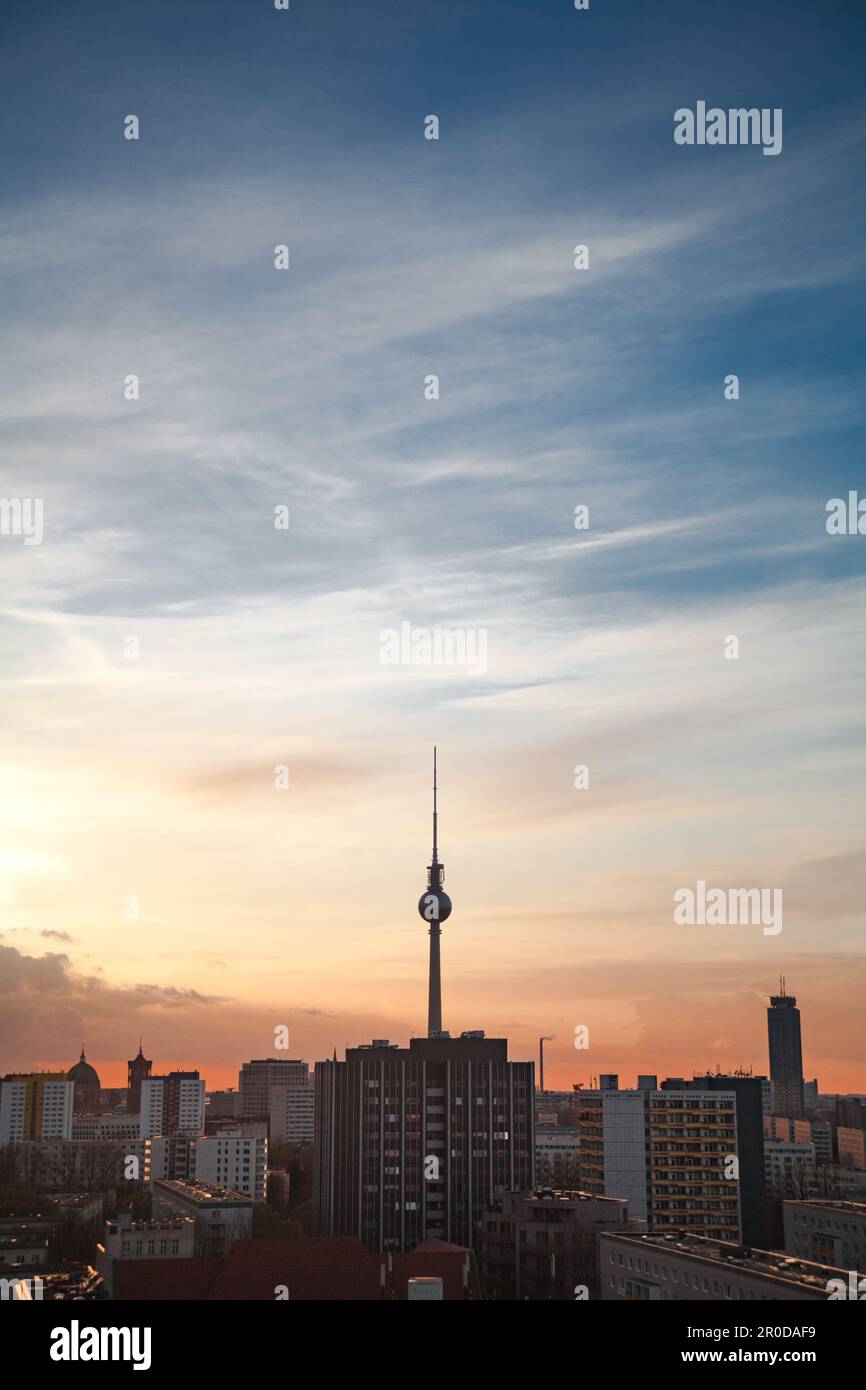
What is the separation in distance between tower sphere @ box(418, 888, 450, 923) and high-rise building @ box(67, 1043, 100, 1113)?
1942 centimetres

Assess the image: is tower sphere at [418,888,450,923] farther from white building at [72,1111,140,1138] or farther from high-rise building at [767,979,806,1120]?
high-rise building at [767,979,806,1120]

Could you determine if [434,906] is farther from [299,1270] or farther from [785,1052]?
[785,1052]

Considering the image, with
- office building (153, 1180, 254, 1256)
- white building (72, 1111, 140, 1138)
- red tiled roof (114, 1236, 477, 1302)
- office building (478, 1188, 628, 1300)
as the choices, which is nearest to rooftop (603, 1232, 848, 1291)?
red tiled roof (114, 1236, 477, 1302)

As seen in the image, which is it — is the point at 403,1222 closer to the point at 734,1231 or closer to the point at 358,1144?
the point at 358,1144

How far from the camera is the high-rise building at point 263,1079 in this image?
66863 mm

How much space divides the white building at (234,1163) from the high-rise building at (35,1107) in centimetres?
1276

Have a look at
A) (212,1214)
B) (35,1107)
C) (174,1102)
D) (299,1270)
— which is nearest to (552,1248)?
(299,1270)

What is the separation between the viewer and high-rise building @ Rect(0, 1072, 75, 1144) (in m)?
44.8

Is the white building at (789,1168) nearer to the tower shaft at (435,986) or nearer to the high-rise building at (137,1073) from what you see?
the tower shaft at (435,986)

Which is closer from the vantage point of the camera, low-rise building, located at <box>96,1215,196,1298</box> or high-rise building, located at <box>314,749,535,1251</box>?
low-rise building, located at <box>96,1215,196,1298</box>

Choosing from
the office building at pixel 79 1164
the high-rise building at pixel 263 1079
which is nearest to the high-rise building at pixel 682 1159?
the office building at pixel 79 1164

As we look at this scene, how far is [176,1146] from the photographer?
3875 centimetres

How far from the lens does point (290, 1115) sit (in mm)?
56688
